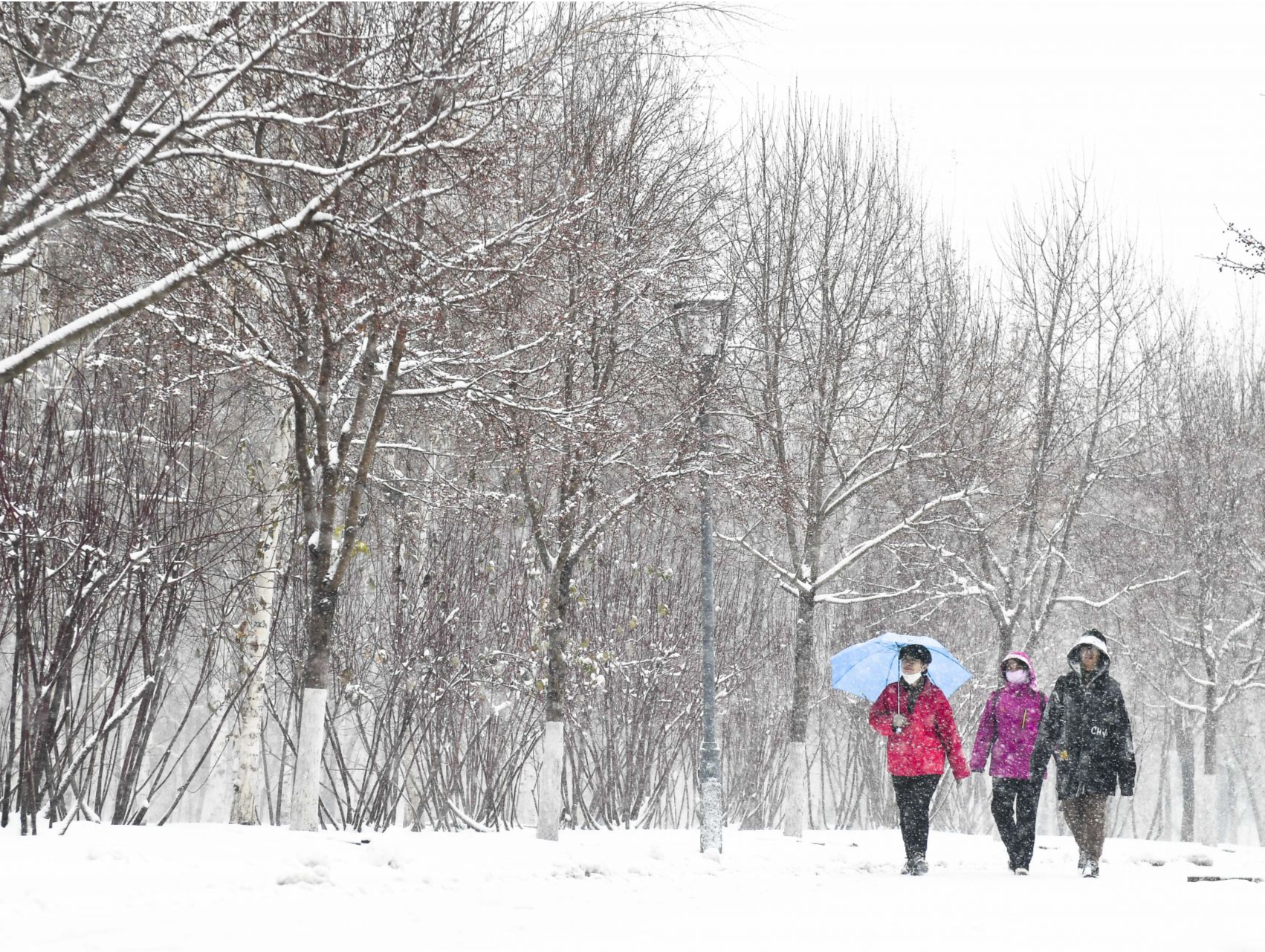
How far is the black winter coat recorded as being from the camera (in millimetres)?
10016

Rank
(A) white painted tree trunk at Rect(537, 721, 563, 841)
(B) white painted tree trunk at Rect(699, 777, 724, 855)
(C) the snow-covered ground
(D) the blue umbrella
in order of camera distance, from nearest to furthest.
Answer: (C) the snow-covered ground, (B) white painted tree trunk at Rect(699, 777, 724, 855), (D) the blue umbrella, (A) white painted tree trunk at Rect(537, 721, 563, 841)

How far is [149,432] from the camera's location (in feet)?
40.5

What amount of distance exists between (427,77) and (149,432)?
7.09 m

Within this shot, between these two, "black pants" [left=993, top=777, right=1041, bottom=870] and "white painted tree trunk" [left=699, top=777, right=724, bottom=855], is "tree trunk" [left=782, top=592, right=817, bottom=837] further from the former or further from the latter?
"black pants" [left=993, top=777, right=1041, bottom=870]

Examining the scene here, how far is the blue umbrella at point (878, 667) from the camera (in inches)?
472

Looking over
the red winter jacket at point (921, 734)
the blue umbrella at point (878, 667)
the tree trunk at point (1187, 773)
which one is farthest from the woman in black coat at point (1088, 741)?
the tree trunk at point (1187, 773)

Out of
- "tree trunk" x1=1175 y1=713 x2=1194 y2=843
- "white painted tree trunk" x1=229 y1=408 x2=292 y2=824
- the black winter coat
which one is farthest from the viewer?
"tree trunk" x1=1175 y1=713 x2=1194 y2=843

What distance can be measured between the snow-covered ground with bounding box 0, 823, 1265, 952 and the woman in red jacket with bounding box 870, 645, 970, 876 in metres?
0.53

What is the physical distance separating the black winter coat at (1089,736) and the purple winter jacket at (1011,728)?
27 centimetres

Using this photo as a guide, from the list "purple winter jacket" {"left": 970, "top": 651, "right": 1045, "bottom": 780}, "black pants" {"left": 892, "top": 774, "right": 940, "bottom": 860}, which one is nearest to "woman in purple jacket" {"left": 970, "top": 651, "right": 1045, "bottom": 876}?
"purple winter jacket" {"left": 970, "top": 651, "right": 1045, "bottom": 780}

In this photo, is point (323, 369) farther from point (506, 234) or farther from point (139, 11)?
point (139, 11)

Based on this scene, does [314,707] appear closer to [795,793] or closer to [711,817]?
[711,817]

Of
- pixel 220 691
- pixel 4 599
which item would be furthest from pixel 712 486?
pixel 220 691

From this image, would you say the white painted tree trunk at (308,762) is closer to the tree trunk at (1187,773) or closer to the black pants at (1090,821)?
the black pants at (1090,821)
